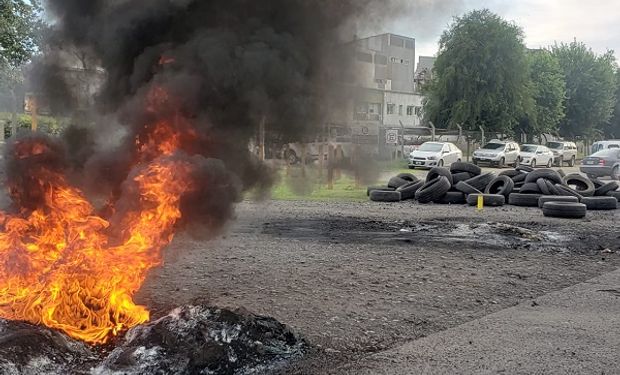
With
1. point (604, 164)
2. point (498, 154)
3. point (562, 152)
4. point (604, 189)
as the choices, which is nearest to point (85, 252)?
point (604, 189)

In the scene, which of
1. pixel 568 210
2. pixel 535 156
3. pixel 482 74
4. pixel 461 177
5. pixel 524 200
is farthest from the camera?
pixel 482 74

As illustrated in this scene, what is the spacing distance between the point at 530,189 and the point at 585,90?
136ft

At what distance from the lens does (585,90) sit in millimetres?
51750

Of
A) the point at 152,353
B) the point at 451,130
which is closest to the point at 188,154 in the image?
the point at 152,353

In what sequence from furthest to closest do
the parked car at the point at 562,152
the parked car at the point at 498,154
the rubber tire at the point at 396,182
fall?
the parked car at the point at 562,152 → the parked car at the point at 498,154 → the rubber tire at the point at 396,182

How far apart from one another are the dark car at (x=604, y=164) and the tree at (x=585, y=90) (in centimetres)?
2448

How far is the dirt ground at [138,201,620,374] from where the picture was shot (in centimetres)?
558

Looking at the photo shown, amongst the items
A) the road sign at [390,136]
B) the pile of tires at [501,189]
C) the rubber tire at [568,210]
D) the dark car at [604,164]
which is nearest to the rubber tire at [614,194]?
the pile of tires at [501,189]

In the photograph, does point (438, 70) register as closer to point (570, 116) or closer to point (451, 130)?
point (451, 130)

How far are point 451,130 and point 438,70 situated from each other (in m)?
4.16

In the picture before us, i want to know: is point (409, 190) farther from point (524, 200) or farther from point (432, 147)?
point (432, 147)

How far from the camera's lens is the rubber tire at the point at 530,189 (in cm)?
1553

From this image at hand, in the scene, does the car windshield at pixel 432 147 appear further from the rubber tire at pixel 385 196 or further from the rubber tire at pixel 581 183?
the rubber tire at pixel 385 196

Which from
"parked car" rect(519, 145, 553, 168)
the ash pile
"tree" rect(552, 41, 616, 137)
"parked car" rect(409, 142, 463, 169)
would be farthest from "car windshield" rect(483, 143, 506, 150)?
the ash pile
